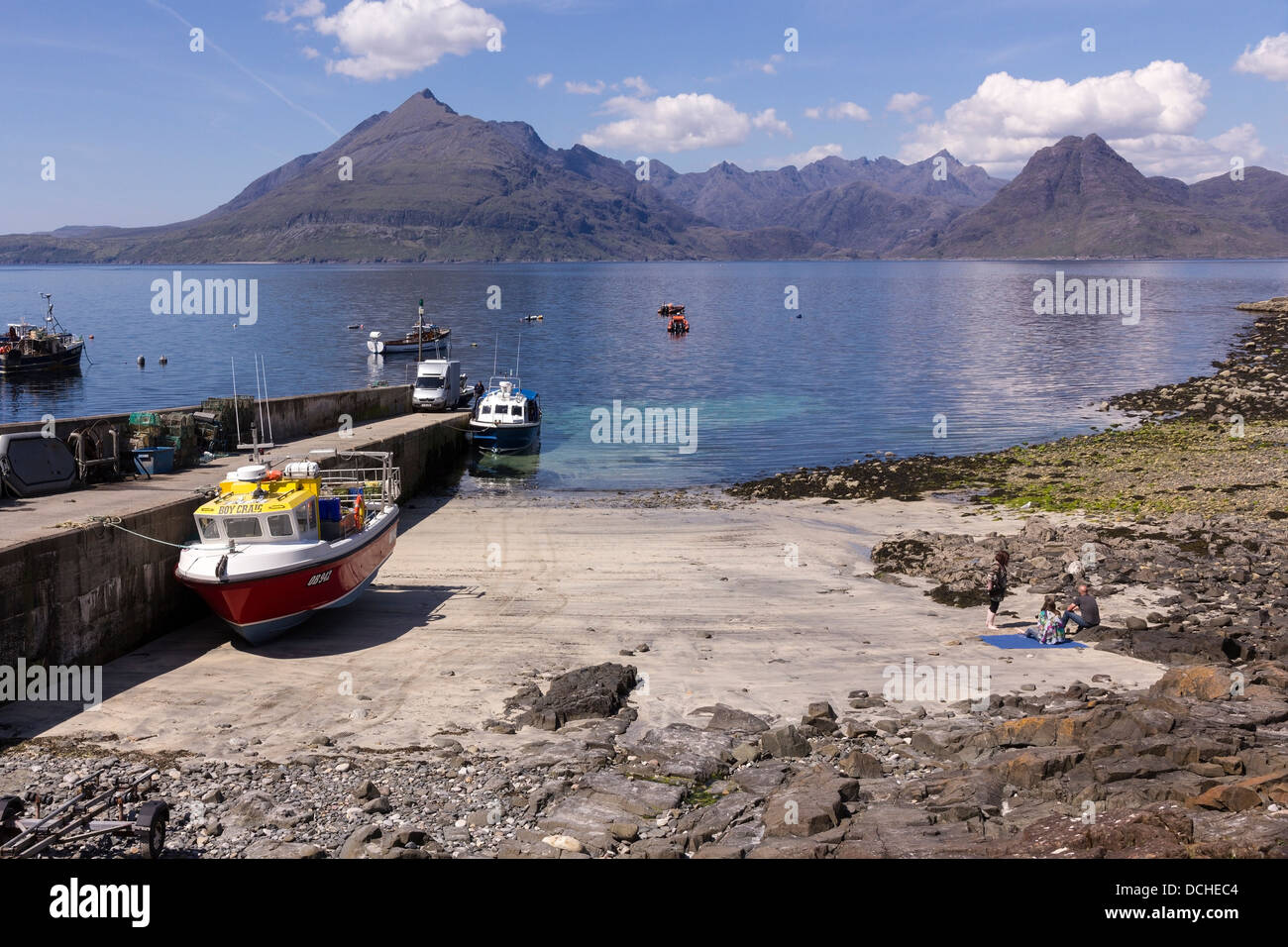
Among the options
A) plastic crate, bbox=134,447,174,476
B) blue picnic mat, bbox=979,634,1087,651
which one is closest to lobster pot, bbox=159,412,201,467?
plastic crate, bbox=134,447,174,476

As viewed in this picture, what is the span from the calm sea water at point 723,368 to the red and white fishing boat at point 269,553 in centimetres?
2058

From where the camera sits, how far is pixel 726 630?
22.5 metres

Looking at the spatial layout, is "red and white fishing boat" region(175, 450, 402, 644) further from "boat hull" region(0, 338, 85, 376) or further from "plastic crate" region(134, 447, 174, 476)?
"boat hull" region(0, 338, 85, 376)

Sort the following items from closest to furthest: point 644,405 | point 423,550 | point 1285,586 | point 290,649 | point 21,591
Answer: point 21,591, point 290,649, point 1285,586, point 423,550, point 644,405

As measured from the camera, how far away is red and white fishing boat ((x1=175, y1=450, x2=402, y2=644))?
20.2 m

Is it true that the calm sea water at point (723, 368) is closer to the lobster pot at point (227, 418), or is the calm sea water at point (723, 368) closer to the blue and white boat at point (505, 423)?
the blue and white boat at point (505, 423)

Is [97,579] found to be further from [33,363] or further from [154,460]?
[33,363]

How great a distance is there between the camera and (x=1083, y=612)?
68.2 ft

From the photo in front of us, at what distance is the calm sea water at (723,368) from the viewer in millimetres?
50406

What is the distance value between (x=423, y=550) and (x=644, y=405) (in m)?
35.8

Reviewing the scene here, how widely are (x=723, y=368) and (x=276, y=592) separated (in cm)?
6572

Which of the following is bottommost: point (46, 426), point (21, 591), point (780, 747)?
point (780, 747)
